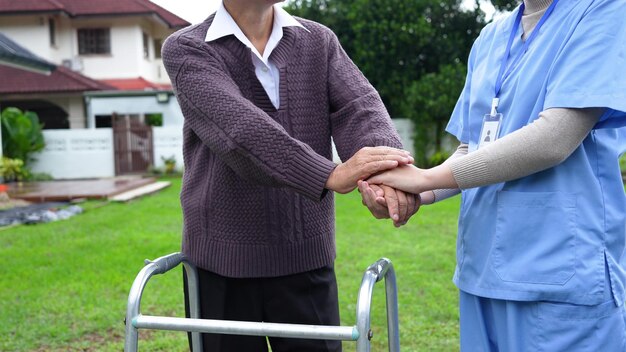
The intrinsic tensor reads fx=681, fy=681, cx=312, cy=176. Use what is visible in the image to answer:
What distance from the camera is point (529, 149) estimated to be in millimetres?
1481

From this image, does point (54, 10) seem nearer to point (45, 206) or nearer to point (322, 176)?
point (45, 206)

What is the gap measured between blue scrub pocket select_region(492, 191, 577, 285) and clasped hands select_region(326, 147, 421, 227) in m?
0.25

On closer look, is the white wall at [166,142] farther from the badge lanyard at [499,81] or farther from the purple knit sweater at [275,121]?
the badge lanyard at [499,81]

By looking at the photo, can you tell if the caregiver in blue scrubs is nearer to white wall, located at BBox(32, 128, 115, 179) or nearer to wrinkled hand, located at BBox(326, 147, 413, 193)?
wrinkled hand, located at BBox(326, 147, 413, 193)

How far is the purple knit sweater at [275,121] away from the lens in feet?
5.86

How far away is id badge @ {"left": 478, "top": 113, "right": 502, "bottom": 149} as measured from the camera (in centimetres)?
162

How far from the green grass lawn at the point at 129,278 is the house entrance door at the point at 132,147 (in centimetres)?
789

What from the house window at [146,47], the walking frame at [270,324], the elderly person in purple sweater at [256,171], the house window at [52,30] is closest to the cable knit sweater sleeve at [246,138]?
the elderly person in purple sweater at [256,171]

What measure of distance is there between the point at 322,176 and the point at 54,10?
17.5 m

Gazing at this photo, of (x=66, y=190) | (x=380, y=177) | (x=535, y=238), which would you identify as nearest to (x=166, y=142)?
(x=66, y=190)

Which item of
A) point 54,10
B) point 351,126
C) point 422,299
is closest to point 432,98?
point 54,10

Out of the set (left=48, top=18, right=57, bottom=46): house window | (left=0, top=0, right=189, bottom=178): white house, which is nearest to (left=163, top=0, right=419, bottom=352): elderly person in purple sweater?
(left=0, top=0, right=189, bottom=178): white house

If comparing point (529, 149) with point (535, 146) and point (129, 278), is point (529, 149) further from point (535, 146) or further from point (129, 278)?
point (129, 278)

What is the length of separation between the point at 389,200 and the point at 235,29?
24.2 inches
